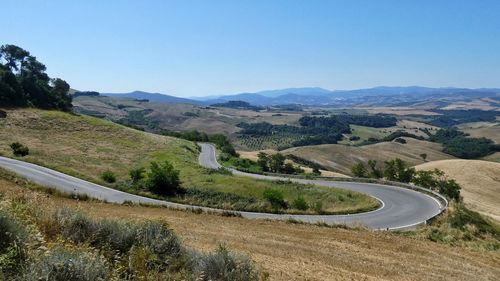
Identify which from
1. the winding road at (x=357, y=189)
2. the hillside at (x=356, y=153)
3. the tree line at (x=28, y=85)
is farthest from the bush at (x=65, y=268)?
the hillside at (x=356, y=153)

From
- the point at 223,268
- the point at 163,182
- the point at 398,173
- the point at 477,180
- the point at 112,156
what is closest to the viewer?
the point at 223,268

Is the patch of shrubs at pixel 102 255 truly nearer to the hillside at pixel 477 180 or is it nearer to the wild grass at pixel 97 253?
the wild grass at pixel 97 253

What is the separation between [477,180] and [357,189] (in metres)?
45.4

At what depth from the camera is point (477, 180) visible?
8744cm

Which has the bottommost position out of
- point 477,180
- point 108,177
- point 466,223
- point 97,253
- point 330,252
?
point 477,180

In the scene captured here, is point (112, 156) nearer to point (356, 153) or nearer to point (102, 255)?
point (102, 255)

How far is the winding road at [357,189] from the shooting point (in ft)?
112

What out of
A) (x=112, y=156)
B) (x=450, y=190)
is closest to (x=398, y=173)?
(x=450, y=190)

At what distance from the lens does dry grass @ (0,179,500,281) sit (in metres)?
14.6

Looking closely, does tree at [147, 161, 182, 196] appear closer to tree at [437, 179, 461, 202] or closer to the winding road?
the winding road

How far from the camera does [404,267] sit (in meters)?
16.4

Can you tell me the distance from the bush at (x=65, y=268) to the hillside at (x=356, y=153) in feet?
418

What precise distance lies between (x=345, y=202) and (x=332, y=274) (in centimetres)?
3261

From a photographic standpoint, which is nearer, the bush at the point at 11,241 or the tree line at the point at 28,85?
the bush at the point at 11,241
